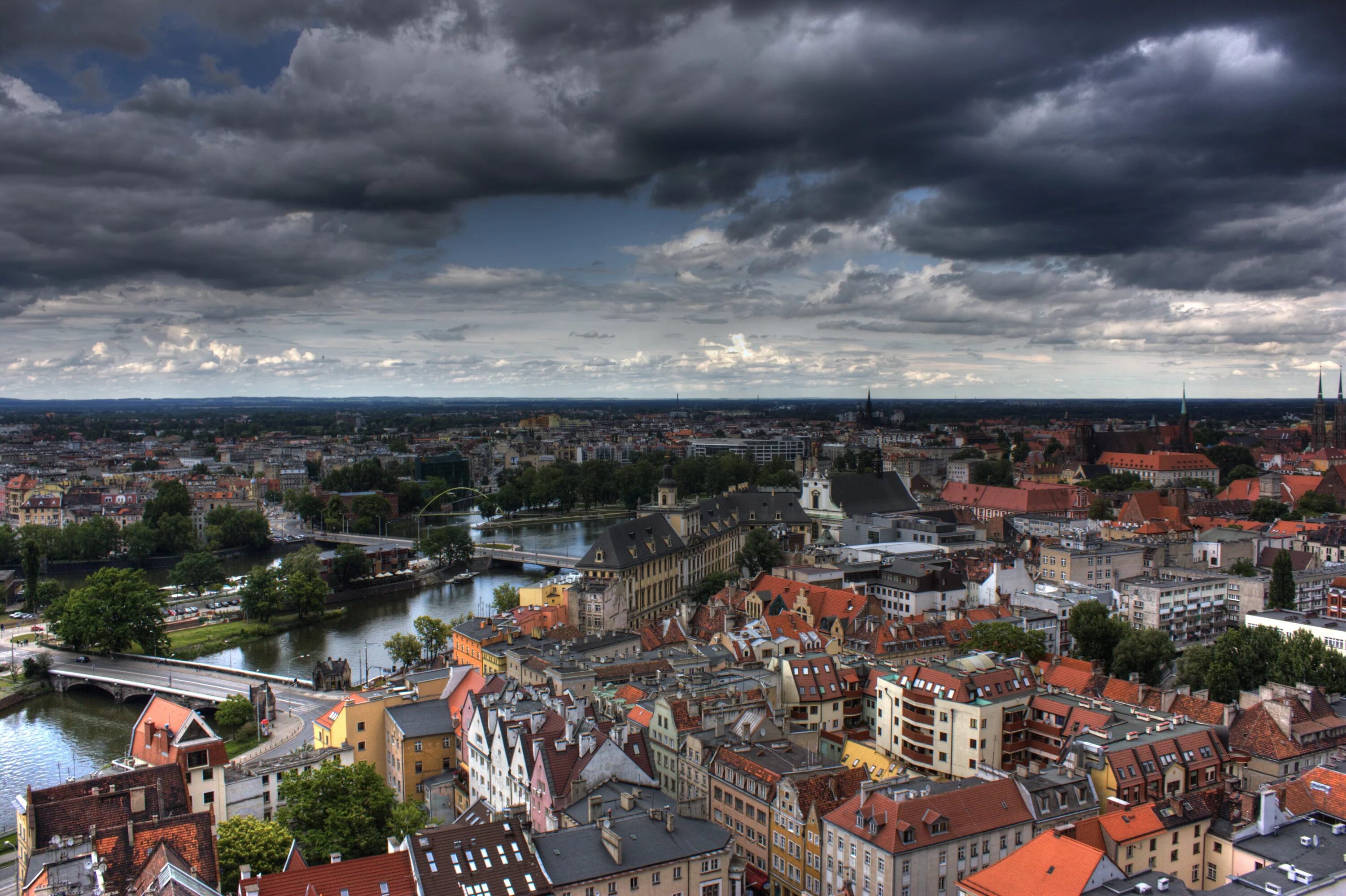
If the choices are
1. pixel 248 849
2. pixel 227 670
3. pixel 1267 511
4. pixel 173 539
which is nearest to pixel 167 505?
pixel 173 539

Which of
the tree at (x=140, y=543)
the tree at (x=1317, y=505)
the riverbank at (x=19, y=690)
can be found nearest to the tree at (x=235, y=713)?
the riverbank at (x=19, y=690)

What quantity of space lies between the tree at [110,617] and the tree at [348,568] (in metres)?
15.9

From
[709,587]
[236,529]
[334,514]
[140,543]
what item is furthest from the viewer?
[334,514]

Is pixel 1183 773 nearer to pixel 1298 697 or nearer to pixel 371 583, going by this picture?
pixel 1298 697

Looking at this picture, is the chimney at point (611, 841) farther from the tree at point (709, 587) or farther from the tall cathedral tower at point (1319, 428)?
the tall cathedral tower at point (1319, 428)

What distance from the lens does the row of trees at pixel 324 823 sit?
890 inches

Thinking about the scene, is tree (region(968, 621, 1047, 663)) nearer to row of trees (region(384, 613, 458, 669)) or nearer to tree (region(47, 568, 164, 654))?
row of trees (region(384, 613, 458, 669))

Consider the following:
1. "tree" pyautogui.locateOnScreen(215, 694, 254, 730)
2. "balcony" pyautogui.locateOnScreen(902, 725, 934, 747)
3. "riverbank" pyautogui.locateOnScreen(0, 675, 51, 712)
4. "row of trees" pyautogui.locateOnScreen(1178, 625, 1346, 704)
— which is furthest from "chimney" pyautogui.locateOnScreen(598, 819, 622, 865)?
"riverbank" pyautogui.locateOnScreen(0, 675, 51, 712)

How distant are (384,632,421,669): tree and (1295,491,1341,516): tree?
6391 cm

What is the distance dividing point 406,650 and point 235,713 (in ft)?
30.4

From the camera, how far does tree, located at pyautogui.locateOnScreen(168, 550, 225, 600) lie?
6831cm

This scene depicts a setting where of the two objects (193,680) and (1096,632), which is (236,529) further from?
(1096,632)

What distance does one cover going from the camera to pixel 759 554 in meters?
62.6

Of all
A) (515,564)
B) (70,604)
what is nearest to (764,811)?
(70,604)
